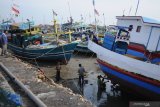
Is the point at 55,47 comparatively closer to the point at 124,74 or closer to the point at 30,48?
the point at 30,48

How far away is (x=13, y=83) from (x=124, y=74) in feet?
19.4

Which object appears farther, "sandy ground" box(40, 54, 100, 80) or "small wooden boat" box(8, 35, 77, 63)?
"small wooden boat" box(8, 35, 77, 63)

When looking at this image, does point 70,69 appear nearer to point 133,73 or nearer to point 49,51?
point 49,51

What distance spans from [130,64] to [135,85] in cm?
104

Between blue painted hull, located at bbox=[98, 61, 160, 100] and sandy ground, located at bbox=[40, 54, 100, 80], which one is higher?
blue painted hull, located at bbox=[98, 61, 160, 100]

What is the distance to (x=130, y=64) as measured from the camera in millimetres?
12195

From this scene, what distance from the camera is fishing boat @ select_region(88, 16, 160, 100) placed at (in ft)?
36.7

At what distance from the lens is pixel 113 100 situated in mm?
13219

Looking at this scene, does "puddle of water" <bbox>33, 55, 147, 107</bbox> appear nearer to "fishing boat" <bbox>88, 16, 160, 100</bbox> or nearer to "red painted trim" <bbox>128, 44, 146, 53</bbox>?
"fishing boat" <bbox>88, 16, 160, 100</bbox>

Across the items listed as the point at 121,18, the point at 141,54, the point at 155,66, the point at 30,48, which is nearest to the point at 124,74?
the point at 141,54

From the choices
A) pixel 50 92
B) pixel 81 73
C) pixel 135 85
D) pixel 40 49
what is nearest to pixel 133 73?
pixel 135 85

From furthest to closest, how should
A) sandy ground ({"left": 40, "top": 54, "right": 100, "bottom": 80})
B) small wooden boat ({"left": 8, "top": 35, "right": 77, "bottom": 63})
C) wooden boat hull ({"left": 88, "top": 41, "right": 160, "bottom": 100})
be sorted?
small wooden boat ({"left": 8, "top": 35, "right": 77, "bottom": 63}) < sandy ground ({"left": 40, "top": 54, "right": 100, "bottom": 80}) < wooden boat hull ({"left": 88, "top": 41, "right": 160, "bottom": 100})

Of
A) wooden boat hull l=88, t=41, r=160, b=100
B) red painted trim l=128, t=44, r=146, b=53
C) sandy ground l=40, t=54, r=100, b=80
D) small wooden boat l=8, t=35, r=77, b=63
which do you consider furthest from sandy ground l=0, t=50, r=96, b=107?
small wooden boat l=8, t=35, r=77, b=63

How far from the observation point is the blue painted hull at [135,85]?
11.3 metres
